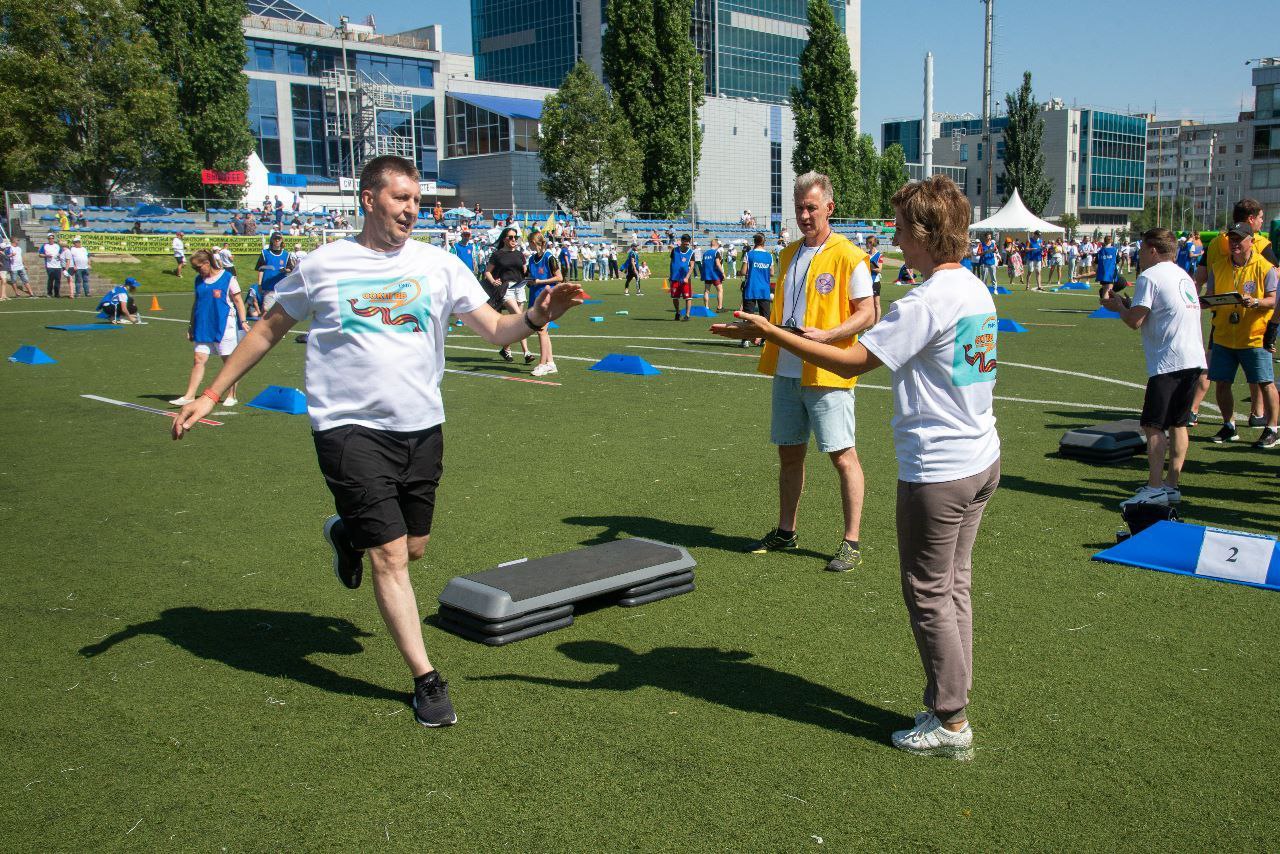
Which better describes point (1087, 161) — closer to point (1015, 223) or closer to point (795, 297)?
point (1015, 223)

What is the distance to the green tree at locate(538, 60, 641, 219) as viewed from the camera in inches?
2189

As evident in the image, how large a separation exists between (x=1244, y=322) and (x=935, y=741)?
6801 mm

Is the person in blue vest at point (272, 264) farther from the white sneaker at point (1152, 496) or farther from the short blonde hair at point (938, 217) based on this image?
the short blonde hair at point (938, 217)

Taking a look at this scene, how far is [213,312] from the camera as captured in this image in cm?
1162

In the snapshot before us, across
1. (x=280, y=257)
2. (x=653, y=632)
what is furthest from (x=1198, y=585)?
(x=280, y=257)

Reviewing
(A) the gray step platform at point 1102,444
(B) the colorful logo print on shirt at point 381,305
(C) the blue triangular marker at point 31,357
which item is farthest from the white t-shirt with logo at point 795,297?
(C) the blue triangular marker at point 31,357

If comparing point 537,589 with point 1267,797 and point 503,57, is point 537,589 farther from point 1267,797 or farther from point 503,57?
point 503,57

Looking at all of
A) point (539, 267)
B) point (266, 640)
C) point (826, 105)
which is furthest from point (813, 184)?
point (826, 105)

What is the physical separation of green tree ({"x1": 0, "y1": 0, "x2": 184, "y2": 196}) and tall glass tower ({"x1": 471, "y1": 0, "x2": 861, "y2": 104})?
49318 mm

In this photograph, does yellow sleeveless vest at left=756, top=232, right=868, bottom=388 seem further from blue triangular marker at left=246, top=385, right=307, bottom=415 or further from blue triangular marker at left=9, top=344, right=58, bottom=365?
blue triangular marker at left=9, top=344, right=58, bottom=365

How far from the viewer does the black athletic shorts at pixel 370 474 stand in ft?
12.8

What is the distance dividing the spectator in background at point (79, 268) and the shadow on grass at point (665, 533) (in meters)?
32.3

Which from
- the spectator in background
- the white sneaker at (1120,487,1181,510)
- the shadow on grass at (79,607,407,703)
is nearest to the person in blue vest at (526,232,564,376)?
the white sneaker at (1120,487,1181,510)

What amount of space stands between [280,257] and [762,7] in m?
81.6
